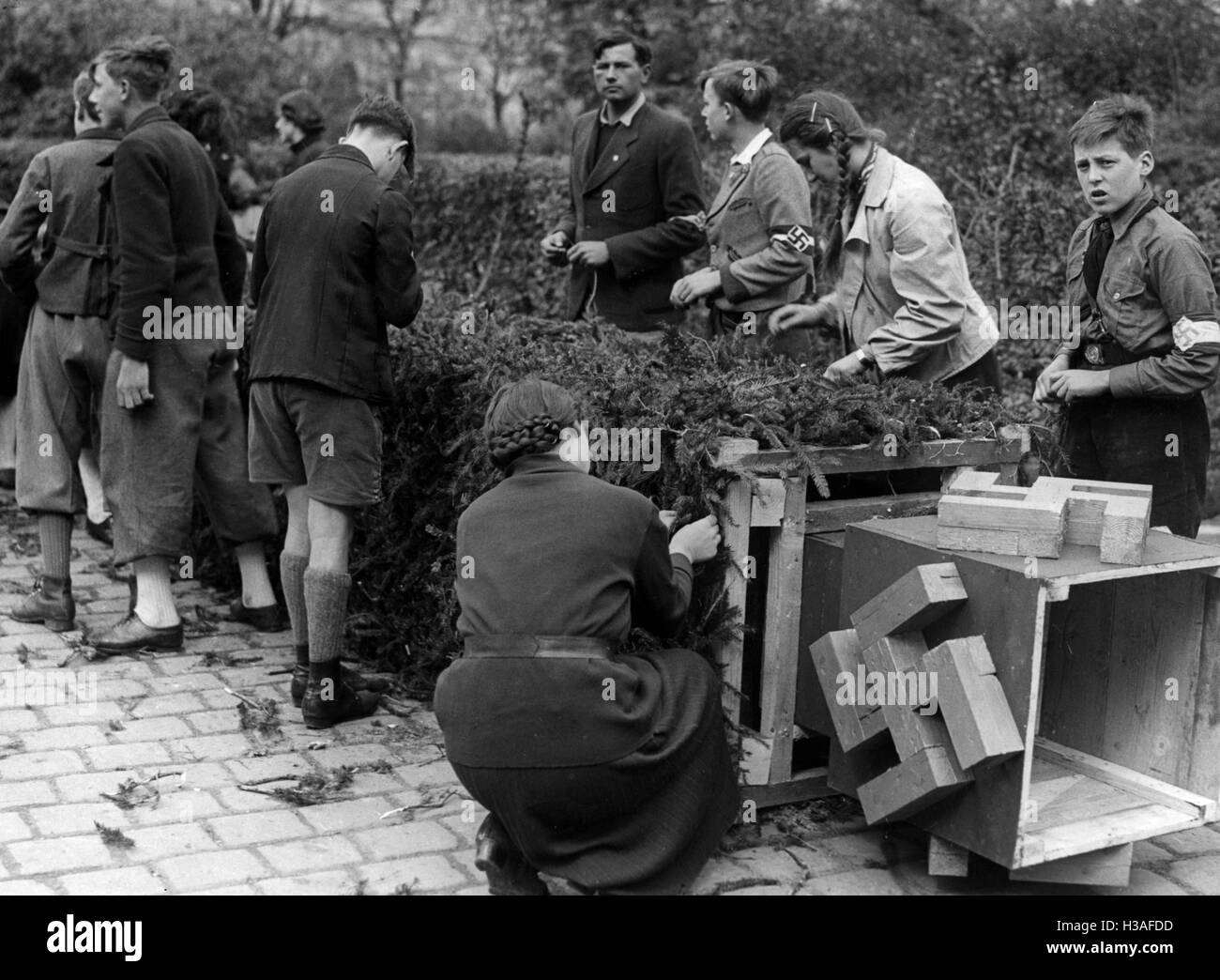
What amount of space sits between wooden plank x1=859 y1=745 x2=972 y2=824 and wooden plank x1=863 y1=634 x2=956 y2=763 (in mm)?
22

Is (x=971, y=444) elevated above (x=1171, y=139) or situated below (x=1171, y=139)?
below

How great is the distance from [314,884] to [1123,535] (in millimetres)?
2290

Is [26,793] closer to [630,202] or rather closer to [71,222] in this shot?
[71,222]

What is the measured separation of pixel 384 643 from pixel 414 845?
1636mm

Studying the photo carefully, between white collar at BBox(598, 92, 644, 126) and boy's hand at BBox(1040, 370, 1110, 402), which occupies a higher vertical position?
white collar at BBox(598, 92, 644, 126)

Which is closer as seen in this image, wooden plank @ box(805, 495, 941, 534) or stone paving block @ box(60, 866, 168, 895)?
stone paving block @ box(60, 866, 168, 895)

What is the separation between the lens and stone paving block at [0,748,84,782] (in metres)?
4.84

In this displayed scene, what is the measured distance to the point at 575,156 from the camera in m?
6.91

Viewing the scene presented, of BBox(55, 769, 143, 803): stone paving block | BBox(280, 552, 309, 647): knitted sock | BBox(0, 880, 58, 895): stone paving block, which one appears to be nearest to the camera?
BBox(0, 880, 58, 895): stone paving block

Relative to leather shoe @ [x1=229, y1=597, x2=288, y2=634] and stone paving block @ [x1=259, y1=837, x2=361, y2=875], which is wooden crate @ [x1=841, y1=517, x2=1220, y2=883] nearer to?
stone paving block @ [x1=259, y1=837, x2=361, y2=875]

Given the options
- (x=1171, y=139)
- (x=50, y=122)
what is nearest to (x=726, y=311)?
(x=1171, y=139)

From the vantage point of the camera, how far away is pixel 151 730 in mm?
5266

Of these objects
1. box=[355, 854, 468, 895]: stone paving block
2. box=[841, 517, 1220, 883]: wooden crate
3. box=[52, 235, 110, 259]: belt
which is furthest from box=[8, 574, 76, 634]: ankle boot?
box=[841, 517, 1220, 883]: wooden crate
